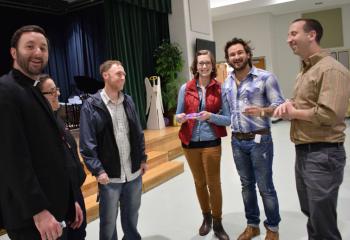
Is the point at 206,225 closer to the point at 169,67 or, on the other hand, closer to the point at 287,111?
the point at 287,111

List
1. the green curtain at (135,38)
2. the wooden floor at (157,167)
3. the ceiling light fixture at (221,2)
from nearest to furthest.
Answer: the wooden floor at (157,167) → the green curtain at (135,38) → the ceiling light fixture at (221,2)

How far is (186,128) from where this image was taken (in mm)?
2568

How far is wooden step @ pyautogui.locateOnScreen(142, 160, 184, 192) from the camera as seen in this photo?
13.2 ft

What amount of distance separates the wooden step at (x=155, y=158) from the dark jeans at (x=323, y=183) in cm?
299

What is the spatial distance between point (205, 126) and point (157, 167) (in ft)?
7.43

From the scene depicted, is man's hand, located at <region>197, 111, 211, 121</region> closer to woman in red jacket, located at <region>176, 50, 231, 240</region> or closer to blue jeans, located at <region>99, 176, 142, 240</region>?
woman in red jacket, located at <region>176, 50, 231, 240</region>

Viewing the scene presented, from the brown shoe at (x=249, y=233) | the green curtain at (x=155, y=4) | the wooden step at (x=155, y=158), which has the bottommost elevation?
the brown shoe at (x=249, y=233)

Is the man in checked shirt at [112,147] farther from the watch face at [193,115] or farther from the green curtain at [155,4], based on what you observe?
the green curtain at [155,4]

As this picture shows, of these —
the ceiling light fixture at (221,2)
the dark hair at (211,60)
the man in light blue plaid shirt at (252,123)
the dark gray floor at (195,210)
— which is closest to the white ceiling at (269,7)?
the ceiling light fixture at (221,2)

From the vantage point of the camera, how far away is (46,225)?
3.82ft

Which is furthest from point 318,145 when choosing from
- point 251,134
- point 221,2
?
point 221,2

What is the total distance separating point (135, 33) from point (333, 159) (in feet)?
18.4

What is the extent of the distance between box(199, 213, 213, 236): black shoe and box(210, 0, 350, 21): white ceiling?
25.3 ft

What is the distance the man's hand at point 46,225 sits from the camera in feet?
3.79
